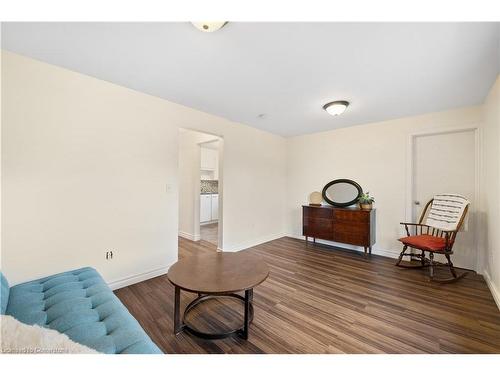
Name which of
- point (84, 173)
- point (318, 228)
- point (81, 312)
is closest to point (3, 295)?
point (81, 312)

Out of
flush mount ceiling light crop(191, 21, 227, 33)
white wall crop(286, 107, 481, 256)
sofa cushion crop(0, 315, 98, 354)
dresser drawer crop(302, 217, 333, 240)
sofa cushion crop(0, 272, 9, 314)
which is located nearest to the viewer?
sofa cushion crop(0, 315, 98, 354)

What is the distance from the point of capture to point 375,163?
3.67 m

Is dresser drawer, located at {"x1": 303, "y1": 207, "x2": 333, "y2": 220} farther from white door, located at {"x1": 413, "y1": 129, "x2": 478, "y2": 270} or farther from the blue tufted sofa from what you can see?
the blue tufted sofa

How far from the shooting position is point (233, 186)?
3730 mm

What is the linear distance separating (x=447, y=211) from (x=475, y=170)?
0.71 metres

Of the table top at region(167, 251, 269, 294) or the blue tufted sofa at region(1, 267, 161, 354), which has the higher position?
the table top at region(167, 251, 269, 294)

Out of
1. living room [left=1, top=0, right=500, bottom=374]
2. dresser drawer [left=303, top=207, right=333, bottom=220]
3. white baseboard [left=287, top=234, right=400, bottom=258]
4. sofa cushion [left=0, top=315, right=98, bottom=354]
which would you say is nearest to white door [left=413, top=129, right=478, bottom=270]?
living room [left=1, top=0, right=500, bottom=374]

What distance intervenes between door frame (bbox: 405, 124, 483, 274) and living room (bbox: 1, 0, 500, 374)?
0.8 inches

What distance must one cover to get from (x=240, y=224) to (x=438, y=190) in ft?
10.5

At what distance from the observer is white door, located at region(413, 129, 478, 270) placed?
2906 mm

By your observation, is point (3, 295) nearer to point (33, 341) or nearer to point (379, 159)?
point (33, 341)

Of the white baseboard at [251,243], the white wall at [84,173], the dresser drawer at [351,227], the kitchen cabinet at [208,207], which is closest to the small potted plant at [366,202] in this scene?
the dresser drawer at [351,227]
